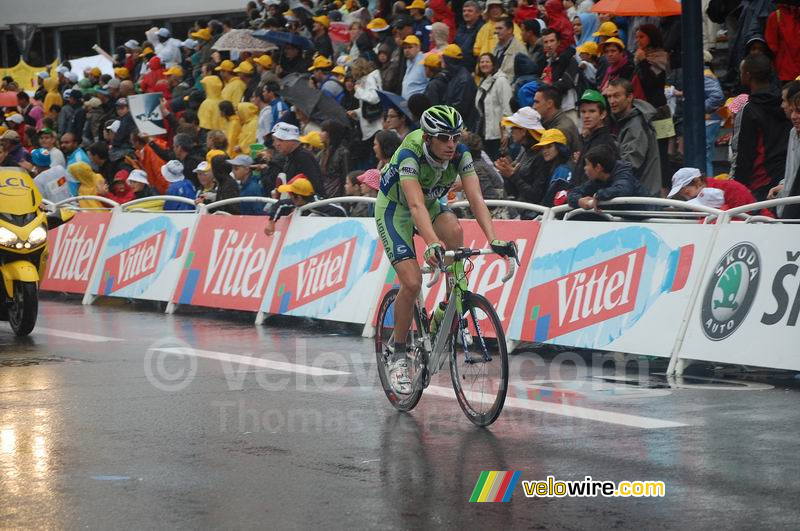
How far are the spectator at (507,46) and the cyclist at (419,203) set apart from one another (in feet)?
26.1

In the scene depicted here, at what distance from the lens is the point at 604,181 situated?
11.9 m

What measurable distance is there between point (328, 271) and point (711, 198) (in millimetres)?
4595

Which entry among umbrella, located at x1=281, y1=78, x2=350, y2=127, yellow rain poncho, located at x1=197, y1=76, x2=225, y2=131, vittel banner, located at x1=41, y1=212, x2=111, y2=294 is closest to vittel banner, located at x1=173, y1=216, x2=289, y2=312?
umbrella, located at x1=281, y1=78, x2=350, y2=127

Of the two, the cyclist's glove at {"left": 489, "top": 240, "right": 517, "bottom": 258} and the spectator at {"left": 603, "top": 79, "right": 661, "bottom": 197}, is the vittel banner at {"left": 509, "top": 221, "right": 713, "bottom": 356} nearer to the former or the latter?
the spectator at {"left": 603, "top": 79, "right": 661, "bottom": 197}

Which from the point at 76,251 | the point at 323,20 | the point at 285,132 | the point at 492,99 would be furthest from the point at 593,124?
the point at 323,20

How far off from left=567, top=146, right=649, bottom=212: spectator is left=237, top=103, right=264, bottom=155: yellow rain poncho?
9.77 metres

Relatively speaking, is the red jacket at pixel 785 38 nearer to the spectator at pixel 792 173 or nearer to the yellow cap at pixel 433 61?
the spectator at pixel 792 173

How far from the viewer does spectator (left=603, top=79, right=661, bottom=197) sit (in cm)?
1270

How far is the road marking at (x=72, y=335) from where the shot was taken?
1363cm

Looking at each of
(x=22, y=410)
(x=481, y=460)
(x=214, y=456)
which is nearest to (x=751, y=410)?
(x=481, y=460)

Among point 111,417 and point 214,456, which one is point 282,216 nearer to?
point 111,417

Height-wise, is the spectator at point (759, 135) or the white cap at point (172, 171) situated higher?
the spectator at point (759, 135)

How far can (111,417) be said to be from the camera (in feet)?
29.5

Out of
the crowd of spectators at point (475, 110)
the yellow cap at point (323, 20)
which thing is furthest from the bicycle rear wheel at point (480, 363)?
the yellow cap at point (323, 20)
